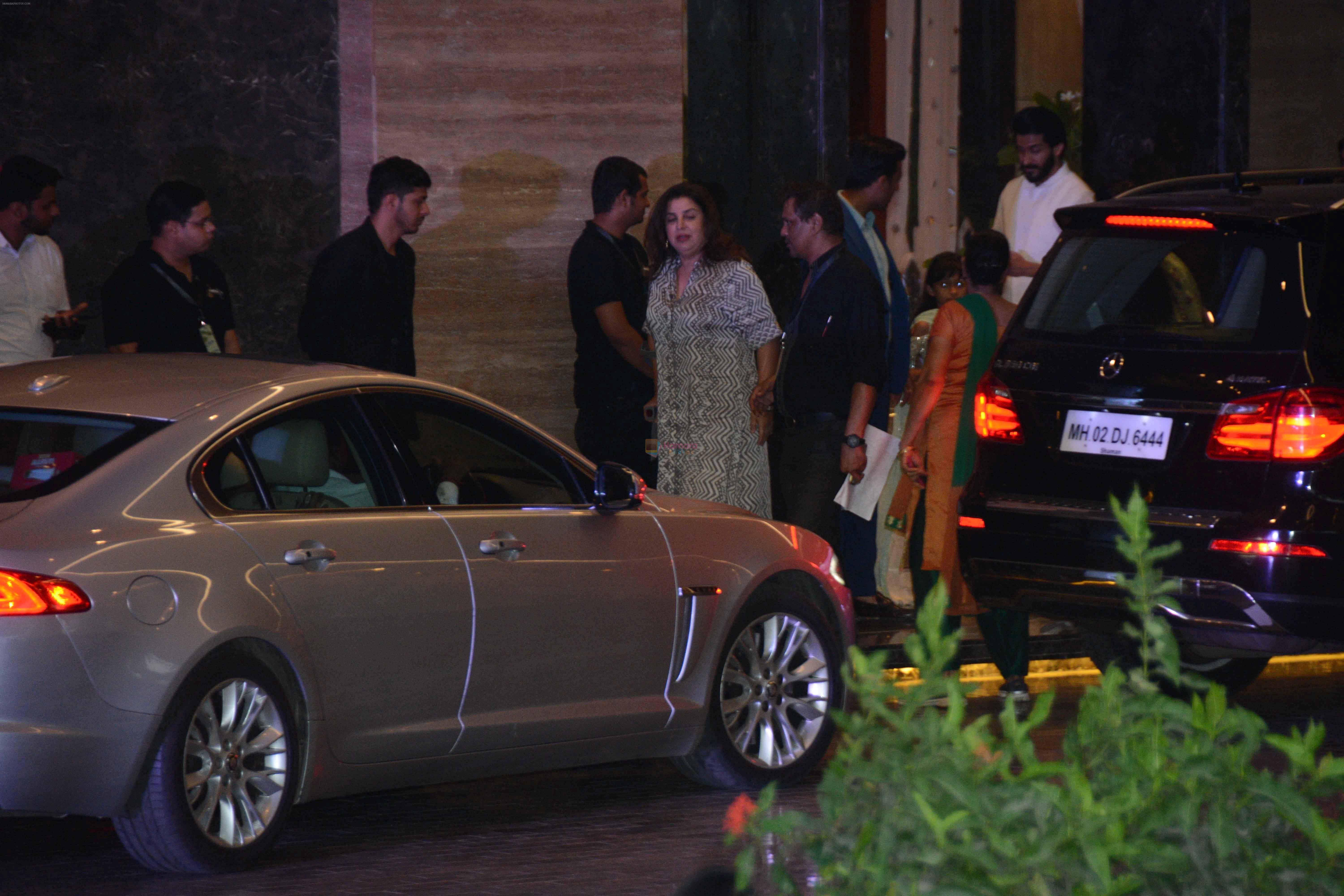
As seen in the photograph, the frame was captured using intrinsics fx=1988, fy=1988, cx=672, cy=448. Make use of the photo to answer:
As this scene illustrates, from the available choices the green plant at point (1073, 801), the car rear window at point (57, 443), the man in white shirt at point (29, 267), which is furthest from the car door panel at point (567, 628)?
the green plant at point (1073, 801)

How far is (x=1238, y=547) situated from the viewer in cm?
696

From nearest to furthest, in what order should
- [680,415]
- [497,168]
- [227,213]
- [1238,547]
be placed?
[1238,547], [680,415], [227,213], [497,168]

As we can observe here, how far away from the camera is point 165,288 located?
8.80 metres

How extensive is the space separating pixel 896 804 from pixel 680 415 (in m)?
6.65

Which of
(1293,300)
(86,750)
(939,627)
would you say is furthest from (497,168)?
(939,627)

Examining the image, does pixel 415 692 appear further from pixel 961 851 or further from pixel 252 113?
pixel 252 113

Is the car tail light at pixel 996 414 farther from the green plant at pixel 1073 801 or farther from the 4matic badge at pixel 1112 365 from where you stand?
the green plant at pixel 1073 801

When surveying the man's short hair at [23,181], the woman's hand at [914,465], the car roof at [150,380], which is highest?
the man's short hair at [23,181]

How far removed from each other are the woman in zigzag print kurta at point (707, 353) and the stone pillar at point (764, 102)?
3735mm

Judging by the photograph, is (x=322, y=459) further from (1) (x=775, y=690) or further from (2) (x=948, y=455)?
(2) (x=948, y=455)

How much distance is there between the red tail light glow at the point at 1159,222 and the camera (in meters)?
7.47

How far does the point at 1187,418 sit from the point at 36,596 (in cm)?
406

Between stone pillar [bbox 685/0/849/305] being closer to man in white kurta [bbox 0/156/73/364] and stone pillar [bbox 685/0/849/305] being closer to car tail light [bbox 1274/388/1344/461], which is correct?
man in white kurta [bbox 0/156/73/364]

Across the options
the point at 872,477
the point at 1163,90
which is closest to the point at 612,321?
the point at 872,477
